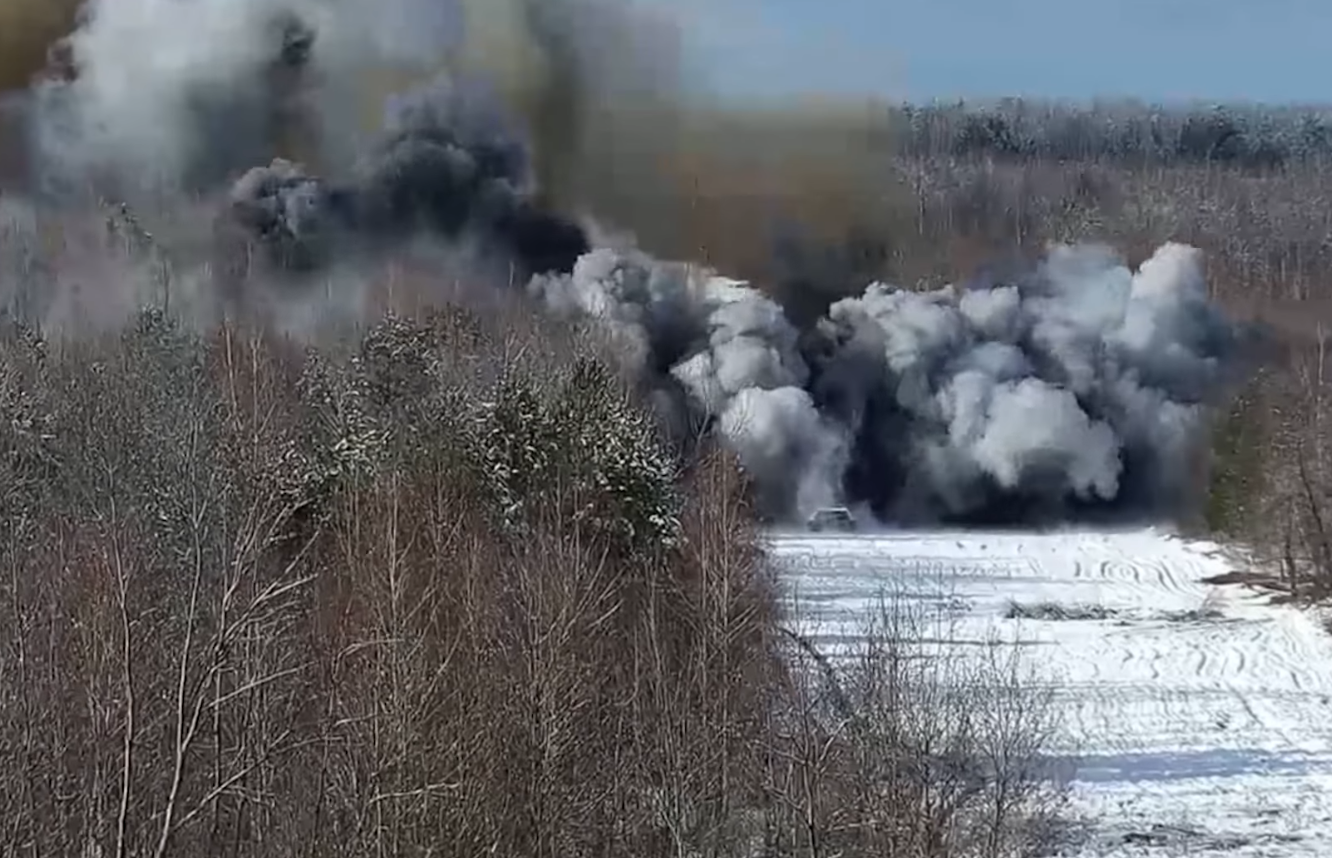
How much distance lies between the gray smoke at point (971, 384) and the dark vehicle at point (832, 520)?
0.22 m

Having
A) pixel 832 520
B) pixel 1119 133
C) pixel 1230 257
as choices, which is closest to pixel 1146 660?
pixel 832 520

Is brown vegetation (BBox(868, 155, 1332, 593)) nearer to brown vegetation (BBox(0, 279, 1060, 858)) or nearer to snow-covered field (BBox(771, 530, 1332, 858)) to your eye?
snow-covered field (BBox(771, 530, 1332, 858))

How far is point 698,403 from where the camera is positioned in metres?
22.5

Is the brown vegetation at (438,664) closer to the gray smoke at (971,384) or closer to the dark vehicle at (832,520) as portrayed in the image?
the gray smoke at (971,384)

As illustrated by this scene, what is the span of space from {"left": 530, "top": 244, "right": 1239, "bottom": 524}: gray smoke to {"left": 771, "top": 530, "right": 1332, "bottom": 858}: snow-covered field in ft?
2.88

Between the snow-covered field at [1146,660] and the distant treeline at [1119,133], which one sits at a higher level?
the distant treeline at [1119,133]

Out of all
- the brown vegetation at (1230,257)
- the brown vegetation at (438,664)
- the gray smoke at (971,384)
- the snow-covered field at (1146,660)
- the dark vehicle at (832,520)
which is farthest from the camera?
the dark vehicle at (832,520)

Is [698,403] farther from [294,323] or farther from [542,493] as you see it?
[542,493]

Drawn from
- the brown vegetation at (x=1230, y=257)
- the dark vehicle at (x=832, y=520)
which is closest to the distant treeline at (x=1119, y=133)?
the brown vegetation at (x=1230, y=257)

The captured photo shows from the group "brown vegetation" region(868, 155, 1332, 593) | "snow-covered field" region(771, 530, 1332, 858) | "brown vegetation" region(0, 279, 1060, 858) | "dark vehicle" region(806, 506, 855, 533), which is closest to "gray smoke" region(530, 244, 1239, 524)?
"dark vehicle" region(806, 506, 855, 533)

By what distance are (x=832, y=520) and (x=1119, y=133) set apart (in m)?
21.3

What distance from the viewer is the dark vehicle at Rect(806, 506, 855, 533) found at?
83.4 feet

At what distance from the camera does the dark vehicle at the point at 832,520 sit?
83.4 feet

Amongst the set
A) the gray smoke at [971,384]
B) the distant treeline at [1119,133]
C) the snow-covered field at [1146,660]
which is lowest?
the snow-covered field at [1146,660]
